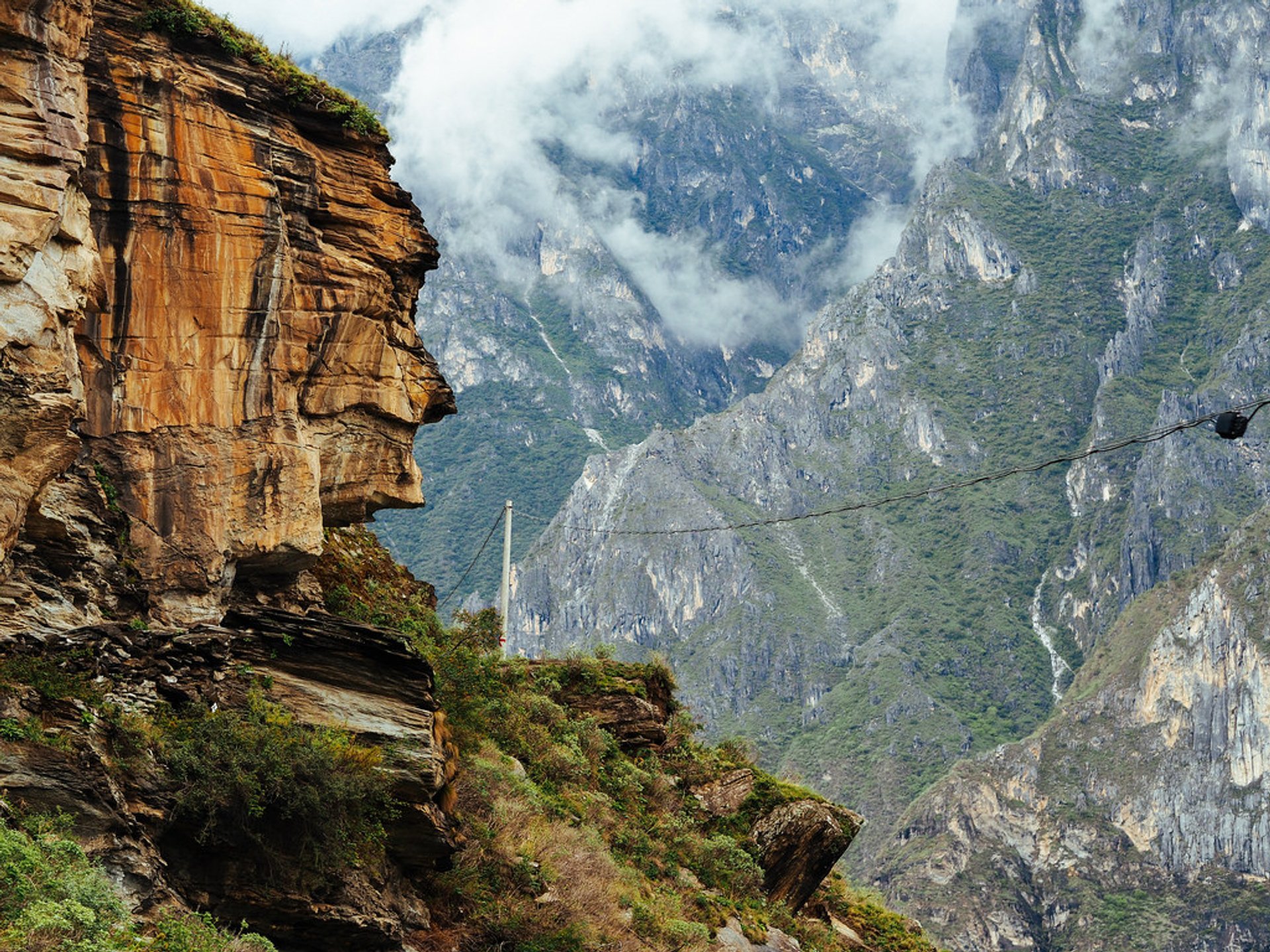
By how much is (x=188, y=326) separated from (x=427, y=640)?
19.8 ft

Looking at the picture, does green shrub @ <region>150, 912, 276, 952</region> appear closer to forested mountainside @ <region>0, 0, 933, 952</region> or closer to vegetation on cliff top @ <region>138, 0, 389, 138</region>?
forested mountainside @ <region>0, 0, 933, 952</region>

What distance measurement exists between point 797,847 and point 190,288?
14.4 meters

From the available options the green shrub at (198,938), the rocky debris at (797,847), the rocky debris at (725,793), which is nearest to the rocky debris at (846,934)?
the rocky debris at (797,847)

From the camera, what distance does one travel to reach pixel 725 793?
24875mm

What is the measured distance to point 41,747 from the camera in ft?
36.2

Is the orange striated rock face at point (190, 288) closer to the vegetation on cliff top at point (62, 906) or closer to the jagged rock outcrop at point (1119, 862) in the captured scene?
the vegetation on cliff top at point (62, 906)

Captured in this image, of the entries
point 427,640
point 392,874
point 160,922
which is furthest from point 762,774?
point 160,922

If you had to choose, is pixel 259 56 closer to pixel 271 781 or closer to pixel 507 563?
pixel 271 781

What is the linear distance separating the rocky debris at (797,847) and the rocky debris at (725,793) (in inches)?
21.9

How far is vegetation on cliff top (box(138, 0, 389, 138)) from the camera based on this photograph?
52.1ft

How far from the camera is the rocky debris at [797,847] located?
78.5 ft

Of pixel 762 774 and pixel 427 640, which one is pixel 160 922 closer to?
pixel 427 640

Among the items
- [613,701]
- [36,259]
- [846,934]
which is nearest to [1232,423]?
[613,701]

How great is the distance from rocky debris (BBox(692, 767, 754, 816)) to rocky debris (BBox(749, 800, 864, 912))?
1.82 feet
